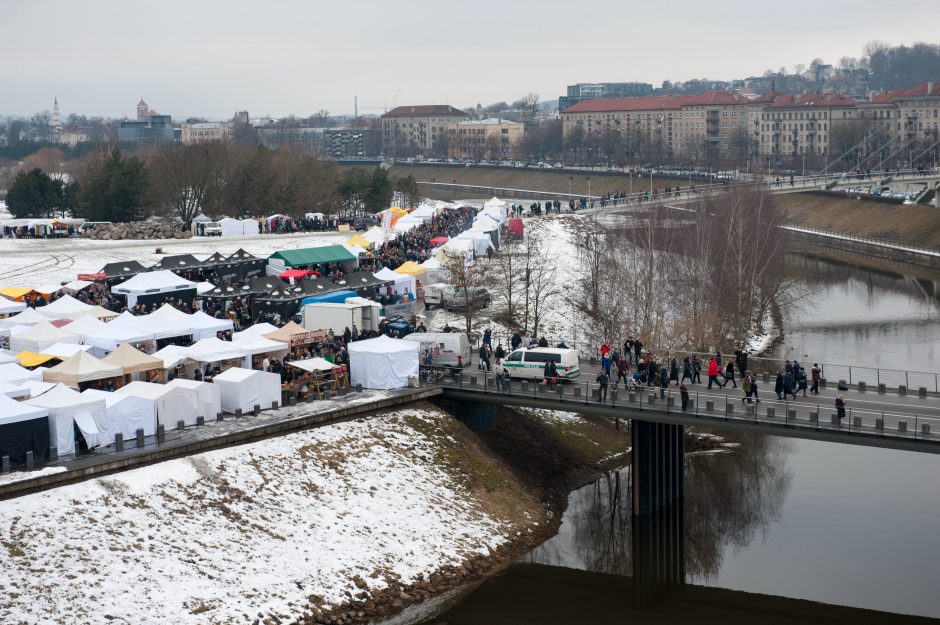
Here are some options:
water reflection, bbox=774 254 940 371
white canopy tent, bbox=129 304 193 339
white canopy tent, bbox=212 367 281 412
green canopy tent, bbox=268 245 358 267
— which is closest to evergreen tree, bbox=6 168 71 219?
green canopy tent, bbox=268 245 358 267

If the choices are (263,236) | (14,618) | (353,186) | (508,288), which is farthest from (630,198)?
(14,618)

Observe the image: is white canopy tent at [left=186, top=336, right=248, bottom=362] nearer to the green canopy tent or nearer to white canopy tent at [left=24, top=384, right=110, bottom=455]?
white canopy tent at [left=24, top=384, right=110, bottom=455]

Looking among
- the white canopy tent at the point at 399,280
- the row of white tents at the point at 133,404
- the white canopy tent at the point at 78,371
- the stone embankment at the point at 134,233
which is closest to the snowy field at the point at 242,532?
the row of white tents at the point at 133,404

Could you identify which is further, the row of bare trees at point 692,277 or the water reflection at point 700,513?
the row of bare trees at point 692,277

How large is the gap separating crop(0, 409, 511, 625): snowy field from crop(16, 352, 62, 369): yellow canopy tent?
9803 mm

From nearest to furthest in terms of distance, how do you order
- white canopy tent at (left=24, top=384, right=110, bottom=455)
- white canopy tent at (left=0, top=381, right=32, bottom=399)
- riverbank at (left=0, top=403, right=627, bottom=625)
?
riverbank at (left=0, top=403, right=627, bottom=625) < white canopy tent at (left=24, top=384, right=110, bottom=455) < white canopy tent at (left=0, top=381, right=32, bottom=399)

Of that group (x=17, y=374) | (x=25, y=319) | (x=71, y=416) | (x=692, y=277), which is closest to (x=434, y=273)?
(x=692, y=277)

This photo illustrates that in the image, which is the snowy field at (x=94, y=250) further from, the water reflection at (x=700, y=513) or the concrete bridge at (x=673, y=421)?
the water reflection at (x=700, y=513)

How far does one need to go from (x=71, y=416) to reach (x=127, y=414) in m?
1.53

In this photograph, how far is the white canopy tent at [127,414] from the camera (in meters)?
28.8

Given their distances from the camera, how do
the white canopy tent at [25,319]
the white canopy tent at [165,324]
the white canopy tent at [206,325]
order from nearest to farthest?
the white canopy tent at [165,324] < the white canopy tent at [206,325] < the white canopy tent at [25,319]

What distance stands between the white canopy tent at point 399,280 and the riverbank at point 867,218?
41.6m

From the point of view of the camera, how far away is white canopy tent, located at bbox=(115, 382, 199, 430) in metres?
30.0

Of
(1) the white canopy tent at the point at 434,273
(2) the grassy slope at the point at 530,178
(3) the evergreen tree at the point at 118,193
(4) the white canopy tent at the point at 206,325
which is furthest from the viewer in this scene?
(2) the grassy slope at the point at 530,178
